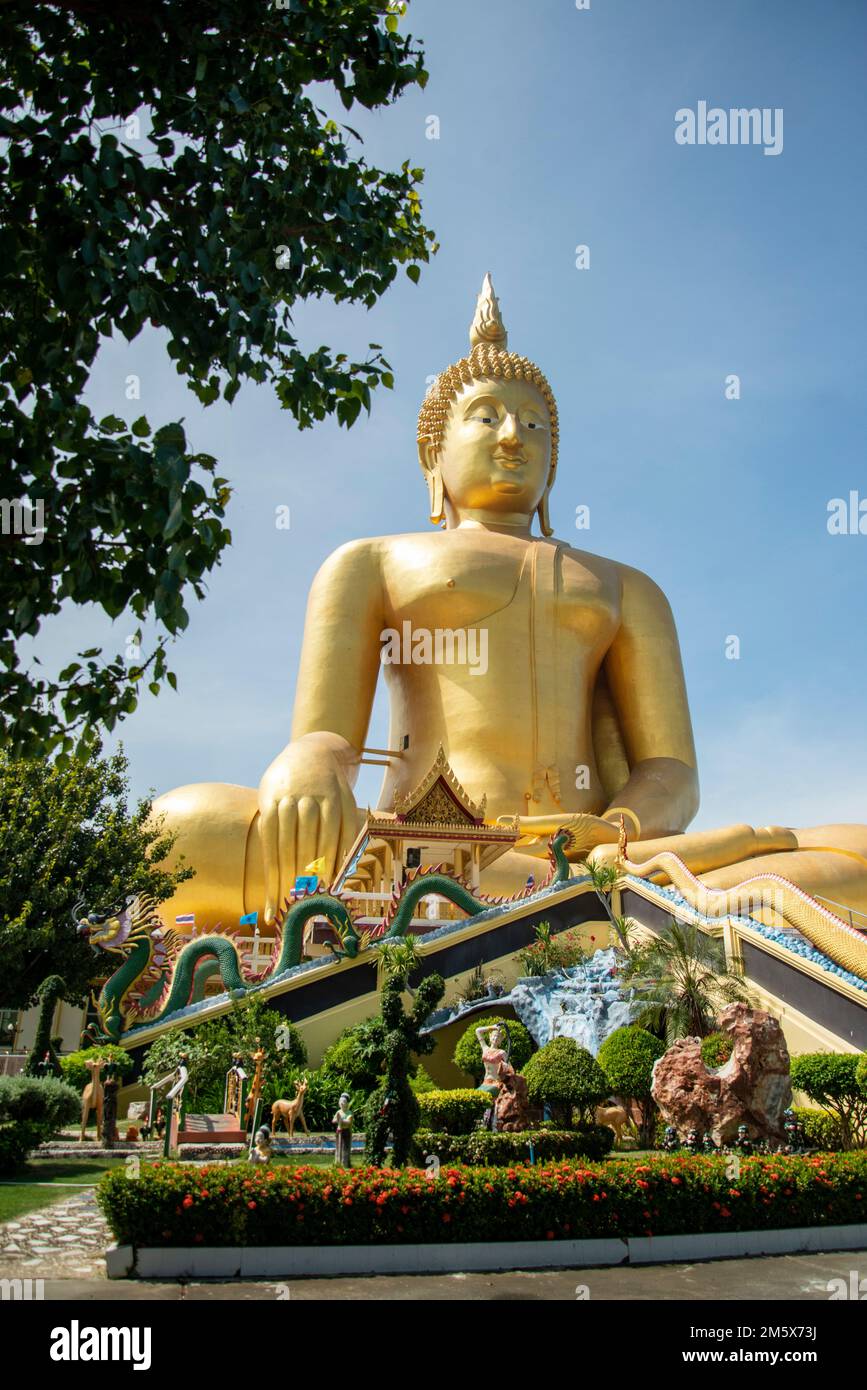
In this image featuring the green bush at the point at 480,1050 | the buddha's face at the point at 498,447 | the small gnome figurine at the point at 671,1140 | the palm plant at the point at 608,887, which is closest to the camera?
the small gnome figurine at the point at 671,1140

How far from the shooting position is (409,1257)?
591cm

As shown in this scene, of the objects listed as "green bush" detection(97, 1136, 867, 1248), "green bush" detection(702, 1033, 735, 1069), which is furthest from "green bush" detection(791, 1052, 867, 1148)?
"green bush" detection(97, 1136, 867, 1248)

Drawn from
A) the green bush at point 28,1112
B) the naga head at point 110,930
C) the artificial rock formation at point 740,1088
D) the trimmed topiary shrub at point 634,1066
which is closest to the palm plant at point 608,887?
the trimmed topiary shrub at point 634,1066

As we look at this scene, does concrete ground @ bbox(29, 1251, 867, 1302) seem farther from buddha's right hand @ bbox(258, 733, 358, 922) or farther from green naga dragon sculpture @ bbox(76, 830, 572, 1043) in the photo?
buddha's right hand @ bbox(258, 733, 358, 922)

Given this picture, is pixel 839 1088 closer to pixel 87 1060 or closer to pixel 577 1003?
pixel 577 1003

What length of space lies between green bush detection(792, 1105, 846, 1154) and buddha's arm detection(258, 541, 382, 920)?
8.39 meters

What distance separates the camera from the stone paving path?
5629 mm

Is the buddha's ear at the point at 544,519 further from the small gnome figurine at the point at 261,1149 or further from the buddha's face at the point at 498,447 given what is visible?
the small gnome figurine at the point at 261,1149

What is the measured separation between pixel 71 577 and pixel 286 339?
1652mm

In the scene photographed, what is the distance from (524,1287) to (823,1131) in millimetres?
4836

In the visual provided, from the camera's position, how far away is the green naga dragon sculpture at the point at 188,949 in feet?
42.5

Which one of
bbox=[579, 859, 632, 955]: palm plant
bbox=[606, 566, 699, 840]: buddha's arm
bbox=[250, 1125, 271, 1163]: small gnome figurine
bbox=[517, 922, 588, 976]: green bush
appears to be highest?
bbox=[606, 566, 699, 840]: buddha's arm

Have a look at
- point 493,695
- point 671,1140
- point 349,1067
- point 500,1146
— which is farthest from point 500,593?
point 500,1146

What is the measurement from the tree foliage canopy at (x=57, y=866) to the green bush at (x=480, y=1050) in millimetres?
5747
